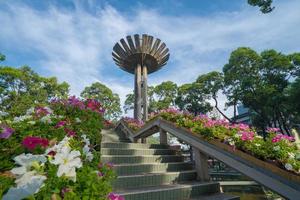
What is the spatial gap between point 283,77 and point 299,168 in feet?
58.9

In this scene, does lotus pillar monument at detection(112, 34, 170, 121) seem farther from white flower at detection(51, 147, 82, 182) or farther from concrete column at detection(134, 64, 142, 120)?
white flower at detection(51, 147, 82, 182)

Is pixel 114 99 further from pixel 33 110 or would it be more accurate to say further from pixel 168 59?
pixel 33 110

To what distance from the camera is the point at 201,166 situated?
5219mm

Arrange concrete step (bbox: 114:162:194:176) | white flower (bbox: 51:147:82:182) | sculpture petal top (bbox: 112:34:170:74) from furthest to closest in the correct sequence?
sculpture petal top (bbox: 112:34:170:74) < concrete step (bbox: 114:162:194:176) < white flower (bbox: 51:147:82:182)

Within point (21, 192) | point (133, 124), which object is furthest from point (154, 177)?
point (133, 124)

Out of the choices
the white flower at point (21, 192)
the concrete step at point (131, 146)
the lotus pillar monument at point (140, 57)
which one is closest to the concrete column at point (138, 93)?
the lotus pillar monument at point (140, 57)

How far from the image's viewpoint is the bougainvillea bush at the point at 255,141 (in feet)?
11.0

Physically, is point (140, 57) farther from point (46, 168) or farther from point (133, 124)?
point (46, 168)

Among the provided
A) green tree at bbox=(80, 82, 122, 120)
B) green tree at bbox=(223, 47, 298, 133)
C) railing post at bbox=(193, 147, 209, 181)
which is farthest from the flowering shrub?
green tree at bbox=(80, 82, 122, 120)

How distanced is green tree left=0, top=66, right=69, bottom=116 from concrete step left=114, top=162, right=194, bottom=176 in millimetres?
16224

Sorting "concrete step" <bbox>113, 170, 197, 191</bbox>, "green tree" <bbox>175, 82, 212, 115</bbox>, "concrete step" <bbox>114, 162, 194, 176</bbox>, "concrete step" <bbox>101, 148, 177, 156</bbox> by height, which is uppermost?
"green tree" <bbox>175, 82, 212, 115</bbox>

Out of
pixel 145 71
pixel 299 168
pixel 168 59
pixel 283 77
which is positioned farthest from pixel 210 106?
pixel 299 168

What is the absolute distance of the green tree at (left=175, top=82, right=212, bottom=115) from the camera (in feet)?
80.0

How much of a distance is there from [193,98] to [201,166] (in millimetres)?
19689
